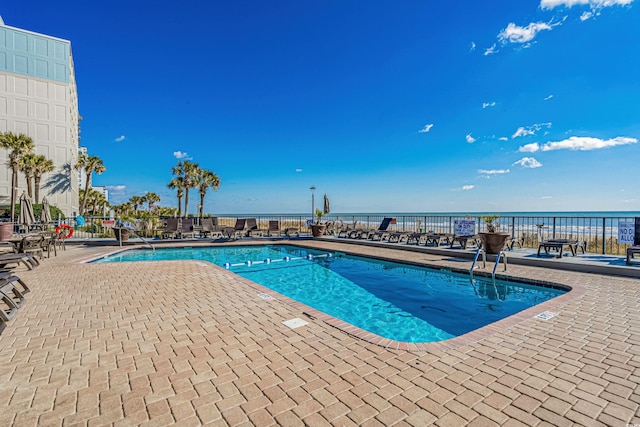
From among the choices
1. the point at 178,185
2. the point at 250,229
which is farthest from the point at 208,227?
the point at 178,185

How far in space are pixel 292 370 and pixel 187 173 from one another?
84.7 ft

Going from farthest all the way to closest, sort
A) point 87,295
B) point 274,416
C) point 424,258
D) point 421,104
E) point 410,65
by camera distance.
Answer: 1. point 421,104
2. point 410,65
3. point 424,258
4. point 87,295
5. point 274,416

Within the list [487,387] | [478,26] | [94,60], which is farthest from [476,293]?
[94,60]

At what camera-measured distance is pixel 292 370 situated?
7.47 ft

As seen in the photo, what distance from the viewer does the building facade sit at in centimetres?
2509

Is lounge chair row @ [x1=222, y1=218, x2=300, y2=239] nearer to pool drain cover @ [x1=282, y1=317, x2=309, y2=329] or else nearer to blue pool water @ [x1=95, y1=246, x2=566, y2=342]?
blue pool water @ [x1=95, y1=246, x2=566, y2=342]

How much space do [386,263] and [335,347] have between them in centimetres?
590

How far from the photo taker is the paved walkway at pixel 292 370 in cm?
175

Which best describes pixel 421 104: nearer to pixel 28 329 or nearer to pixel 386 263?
pixel 386 263

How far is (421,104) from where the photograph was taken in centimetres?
1669

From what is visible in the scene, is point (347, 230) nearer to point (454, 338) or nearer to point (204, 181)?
point (454, 338)

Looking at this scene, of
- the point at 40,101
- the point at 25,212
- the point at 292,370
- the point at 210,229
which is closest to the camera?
the point at 292,370

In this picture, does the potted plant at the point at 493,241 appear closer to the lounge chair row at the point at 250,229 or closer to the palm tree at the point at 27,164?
the lounge chair row at the point at 250,229

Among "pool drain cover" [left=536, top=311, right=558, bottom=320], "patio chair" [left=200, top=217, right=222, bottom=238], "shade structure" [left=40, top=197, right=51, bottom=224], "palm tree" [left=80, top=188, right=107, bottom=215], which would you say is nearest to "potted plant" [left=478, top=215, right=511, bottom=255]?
"pool drain cover" [left=536, top=311, right=558, bottom=320]
